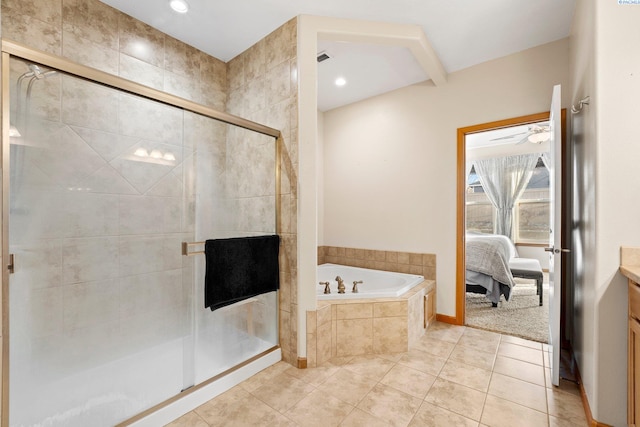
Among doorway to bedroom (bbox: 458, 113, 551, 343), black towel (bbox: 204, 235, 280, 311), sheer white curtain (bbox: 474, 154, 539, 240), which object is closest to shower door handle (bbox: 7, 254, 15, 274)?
black towel (bbox: 204, 235, 280, 311)

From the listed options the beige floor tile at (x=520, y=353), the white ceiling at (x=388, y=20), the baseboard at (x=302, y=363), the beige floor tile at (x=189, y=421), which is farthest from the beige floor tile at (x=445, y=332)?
the white ceiling at (x=388, y=20)

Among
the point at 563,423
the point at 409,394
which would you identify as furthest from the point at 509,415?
the point at 409,394

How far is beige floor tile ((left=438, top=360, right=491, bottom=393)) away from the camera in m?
1.85

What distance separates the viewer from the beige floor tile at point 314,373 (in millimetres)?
1902

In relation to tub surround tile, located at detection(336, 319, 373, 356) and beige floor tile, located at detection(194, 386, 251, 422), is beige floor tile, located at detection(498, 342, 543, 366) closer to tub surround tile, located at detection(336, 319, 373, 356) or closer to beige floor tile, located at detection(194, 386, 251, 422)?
tub surround tile, located at detection(336, 319, 373, 356)

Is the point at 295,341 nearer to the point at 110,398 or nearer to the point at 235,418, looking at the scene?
the point at 235,418

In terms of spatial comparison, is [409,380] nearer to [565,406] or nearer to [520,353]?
[565,406]

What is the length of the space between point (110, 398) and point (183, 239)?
34.2 inches

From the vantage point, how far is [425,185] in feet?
9.87

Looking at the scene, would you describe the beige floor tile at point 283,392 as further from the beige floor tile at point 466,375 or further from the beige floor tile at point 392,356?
the beige floor tile at point 466,375

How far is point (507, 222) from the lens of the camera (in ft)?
18.7

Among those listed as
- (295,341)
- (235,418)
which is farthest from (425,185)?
(235,418)

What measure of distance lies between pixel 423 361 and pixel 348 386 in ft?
2.24

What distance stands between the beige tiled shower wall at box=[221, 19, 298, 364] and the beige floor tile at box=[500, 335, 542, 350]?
1.90 m
